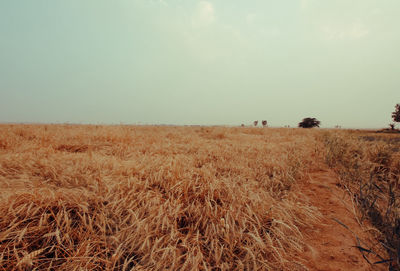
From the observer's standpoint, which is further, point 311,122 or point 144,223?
point 311,122

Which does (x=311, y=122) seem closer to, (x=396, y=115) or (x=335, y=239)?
(x=396, y=115)

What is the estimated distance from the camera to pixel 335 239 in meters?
1.66

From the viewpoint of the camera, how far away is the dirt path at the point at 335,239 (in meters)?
1.38

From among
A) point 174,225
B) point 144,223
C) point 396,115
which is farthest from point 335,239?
point 396,115

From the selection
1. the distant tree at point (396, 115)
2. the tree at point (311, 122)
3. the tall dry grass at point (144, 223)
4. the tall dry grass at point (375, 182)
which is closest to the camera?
the tall dry grass at point (144, 223)

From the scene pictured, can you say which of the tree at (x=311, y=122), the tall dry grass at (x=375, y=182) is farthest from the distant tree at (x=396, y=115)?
the tall dry grass at (x=375, y=182)

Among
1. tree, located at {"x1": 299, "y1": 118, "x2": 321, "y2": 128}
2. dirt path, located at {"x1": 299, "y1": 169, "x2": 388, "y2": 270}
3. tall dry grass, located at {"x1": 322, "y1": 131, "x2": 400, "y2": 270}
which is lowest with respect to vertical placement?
dirt path, located at {"x1": 299, "y1": 169, "x2": 388, "y2": 270}

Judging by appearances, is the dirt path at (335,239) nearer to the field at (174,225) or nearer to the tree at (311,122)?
the field at (174,225)

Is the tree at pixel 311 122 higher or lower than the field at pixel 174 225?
higher

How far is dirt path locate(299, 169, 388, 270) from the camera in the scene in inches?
54.5

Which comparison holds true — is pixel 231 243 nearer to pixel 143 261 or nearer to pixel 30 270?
pixel 143 261

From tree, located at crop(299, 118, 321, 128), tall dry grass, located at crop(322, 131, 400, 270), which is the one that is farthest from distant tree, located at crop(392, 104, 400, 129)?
tall dry grass, located at crop(322, 131, 400, 270)

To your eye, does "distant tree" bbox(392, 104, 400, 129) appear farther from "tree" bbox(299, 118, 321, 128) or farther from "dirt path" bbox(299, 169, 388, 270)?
"dirt path" bbox(299, 169, 388, 270)

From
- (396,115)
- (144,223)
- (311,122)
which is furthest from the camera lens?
(311,122)
